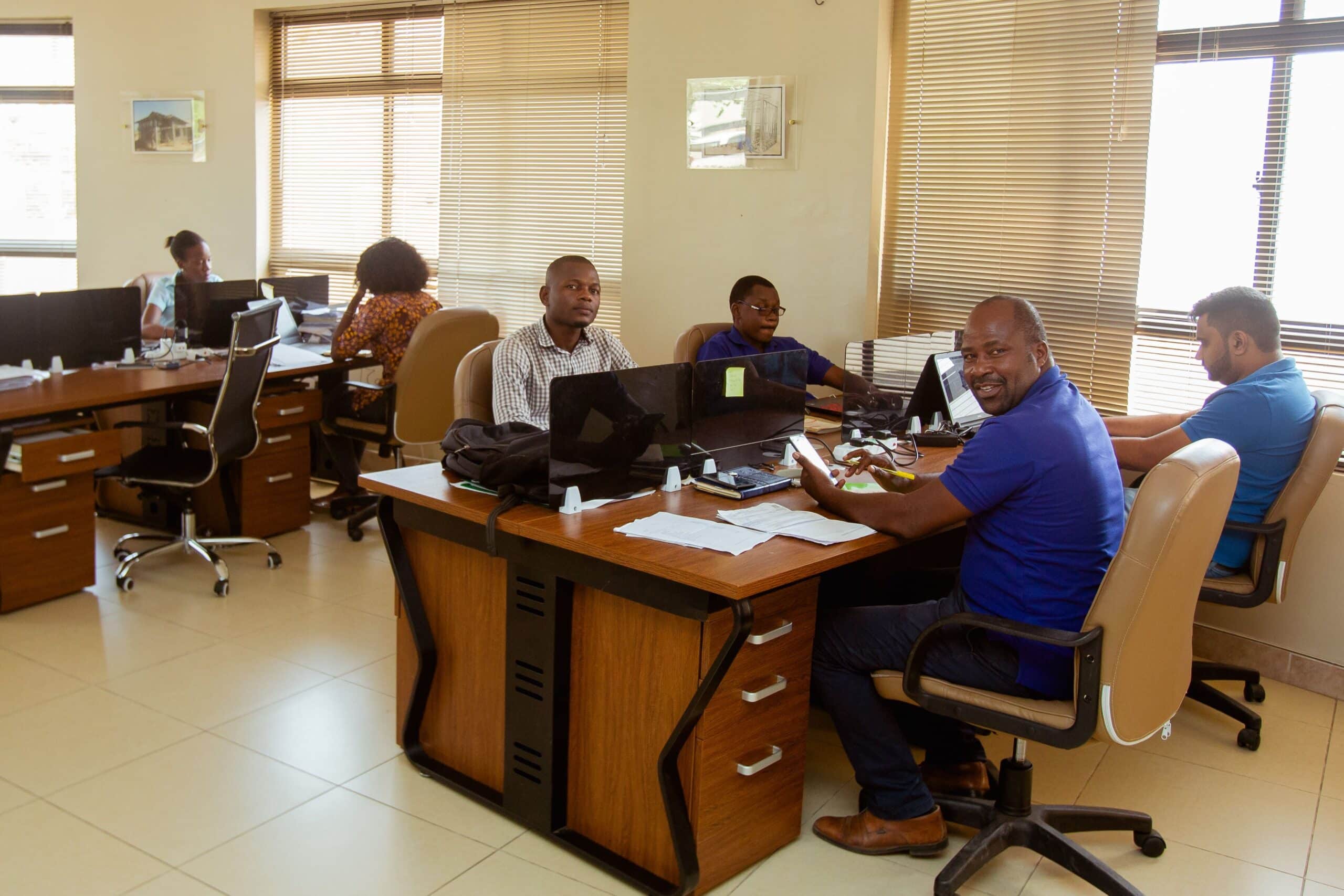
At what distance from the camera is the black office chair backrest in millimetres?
4277

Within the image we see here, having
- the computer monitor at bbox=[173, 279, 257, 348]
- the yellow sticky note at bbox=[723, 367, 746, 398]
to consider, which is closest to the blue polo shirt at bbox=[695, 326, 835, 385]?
the yellow sticky note at bbox=[723, 367, 746, 398]

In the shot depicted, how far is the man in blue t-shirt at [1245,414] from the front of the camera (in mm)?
3285

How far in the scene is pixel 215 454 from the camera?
434 centimetres

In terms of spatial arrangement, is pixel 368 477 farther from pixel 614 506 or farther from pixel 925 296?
pixel 925 296

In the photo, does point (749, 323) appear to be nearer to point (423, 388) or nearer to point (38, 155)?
point (423, 388)

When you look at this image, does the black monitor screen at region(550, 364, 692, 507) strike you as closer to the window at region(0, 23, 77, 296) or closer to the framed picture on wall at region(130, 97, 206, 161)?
the framed picture on wall at region(130, 97, 206, 161)

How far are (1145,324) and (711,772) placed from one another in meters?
2.69

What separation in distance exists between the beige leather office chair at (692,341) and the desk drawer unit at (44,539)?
7.15ft

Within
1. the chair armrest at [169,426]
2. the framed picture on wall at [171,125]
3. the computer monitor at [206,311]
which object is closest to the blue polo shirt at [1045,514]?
the chair armrest at [169,426]

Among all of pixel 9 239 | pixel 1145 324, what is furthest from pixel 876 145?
pixel 9 239

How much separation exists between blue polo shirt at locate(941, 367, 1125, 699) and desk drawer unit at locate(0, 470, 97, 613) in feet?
10.8

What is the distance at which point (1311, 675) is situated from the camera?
3.83 meters

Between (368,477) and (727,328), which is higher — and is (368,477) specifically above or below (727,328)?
below

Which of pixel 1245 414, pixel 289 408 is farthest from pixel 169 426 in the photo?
pixel 1245 414
